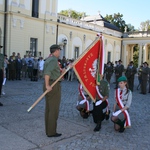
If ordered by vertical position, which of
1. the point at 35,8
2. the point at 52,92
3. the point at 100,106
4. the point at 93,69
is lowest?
the point at 100,106

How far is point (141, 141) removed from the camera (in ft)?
16.9

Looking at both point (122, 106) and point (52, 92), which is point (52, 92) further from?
point (122, 106)

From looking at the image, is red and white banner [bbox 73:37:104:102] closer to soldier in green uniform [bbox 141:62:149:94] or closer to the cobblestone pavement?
the cobblestone pavement

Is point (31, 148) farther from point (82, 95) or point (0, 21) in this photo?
point (0, 21)

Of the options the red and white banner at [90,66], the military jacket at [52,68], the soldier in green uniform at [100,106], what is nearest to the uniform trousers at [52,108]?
the military jacket at [52,68]

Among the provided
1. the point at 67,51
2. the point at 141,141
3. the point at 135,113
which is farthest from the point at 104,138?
the point at 67,51

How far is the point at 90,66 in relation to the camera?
18.4ft

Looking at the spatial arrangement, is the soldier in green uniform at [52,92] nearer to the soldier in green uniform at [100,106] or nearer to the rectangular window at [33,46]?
the soldier in green uniform at [100,106]

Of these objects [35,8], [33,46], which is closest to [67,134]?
[33,46]

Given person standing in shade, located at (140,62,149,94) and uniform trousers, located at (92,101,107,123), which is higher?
person standing in shade, located at (140,62,149,94)

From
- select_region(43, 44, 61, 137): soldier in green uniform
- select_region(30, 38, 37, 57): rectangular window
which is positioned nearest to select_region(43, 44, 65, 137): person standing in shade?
select_region(43, 44, 61, 137): soldier in green uniform

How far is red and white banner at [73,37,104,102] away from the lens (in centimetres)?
543

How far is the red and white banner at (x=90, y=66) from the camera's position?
17.8ft

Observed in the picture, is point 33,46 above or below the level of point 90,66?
above
